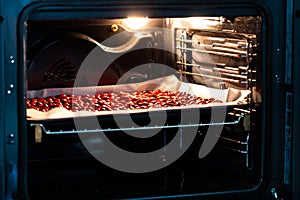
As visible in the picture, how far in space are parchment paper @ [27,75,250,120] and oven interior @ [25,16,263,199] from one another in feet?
0.07

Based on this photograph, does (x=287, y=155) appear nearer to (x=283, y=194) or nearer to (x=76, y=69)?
(x=283, y=194)

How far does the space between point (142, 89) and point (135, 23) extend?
36 centimetres

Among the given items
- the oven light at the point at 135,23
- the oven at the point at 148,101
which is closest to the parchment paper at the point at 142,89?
the oven at the point at 148,101

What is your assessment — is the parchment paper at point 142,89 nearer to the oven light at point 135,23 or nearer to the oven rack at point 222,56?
the oven rack at point 222,56

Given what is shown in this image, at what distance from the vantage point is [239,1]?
2.29 metres

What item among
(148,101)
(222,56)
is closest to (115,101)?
(148,101)

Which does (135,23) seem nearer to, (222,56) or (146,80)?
(146,80)

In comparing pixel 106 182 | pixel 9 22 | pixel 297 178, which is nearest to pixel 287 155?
pixel 297 178

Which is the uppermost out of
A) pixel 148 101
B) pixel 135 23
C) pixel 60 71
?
pixel 135 23

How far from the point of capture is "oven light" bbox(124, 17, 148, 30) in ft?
10.3

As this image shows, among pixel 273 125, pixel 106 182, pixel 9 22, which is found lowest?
pixel 106 182

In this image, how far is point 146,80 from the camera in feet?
11.0

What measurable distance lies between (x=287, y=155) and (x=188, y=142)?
2.17ft

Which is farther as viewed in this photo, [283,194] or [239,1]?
[283,194]
